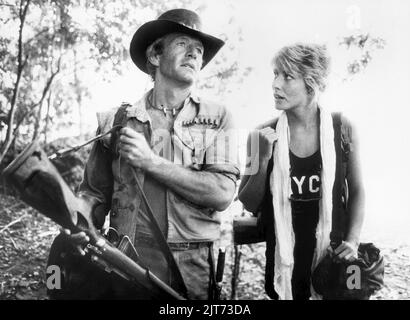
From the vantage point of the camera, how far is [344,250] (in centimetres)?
265

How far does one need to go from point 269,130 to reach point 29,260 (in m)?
1.37

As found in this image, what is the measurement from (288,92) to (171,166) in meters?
0.69

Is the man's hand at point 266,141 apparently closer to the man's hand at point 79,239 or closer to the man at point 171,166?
the man at point 171,166

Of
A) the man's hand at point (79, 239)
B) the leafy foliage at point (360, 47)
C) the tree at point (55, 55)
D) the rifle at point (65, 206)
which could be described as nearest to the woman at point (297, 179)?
the leafy foliage at point (360, 47)

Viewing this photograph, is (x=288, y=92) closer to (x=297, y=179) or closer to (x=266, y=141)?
(x=266, y=141)

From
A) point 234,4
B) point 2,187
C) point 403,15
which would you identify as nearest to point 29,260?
point 2,187

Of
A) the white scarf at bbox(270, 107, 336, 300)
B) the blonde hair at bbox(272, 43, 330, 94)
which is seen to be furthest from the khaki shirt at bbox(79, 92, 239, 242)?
the blonde hair at bbox(272, 43, 330, 94)

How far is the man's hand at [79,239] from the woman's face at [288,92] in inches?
43.7

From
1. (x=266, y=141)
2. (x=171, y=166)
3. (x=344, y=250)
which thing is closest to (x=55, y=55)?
(x=171, y=166)

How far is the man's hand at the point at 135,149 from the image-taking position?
2525 mm

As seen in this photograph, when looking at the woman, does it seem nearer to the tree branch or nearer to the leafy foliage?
the leafy foliage

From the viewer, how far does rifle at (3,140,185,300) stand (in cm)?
219

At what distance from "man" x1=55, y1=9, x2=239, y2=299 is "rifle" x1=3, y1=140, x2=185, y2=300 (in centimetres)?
7
